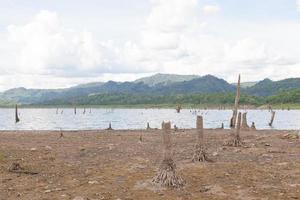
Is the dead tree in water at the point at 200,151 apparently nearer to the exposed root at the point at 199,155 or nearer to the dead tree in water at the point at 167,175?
the exposed root at the point at 199,155

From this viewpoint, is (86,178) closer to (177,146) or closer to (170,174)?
(170,174)

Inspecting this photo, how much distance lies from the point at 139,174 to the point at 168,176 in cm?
302

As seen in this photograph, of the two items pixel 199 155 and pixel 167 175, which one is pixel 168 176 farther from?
pixel 199 155

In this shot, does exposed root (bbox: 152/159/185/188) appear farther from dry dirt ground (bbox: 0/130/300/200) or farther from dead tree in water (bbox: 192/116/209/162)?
dead tree in water (bbox: 192/116/209/162)

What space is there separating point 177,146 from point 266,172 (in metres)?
13.1

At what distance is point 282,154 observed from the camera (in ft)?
94.4

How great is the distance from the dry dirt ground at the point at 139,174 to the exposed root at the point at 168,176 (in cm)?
33

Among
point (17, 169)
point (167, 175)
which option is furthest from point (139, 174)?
point (17, 169)

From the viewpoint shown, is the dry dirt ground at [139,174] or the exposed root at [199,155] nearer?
the dry dirt ground at [139,174]

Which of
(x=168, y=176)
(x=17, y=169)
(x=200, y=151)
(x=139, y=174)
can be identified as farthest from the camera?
(x=200, y=151)

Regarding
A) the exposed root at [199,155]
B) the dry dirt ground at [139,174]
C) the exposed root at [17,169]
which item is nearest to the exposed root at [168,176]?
the dry dirt ground at [139,174]

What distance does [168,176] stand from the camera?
19.8 metres

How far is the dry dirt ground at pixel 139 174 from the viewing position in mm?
19000

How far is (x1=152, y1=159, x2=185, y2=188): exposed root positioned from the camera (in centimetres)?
1981
